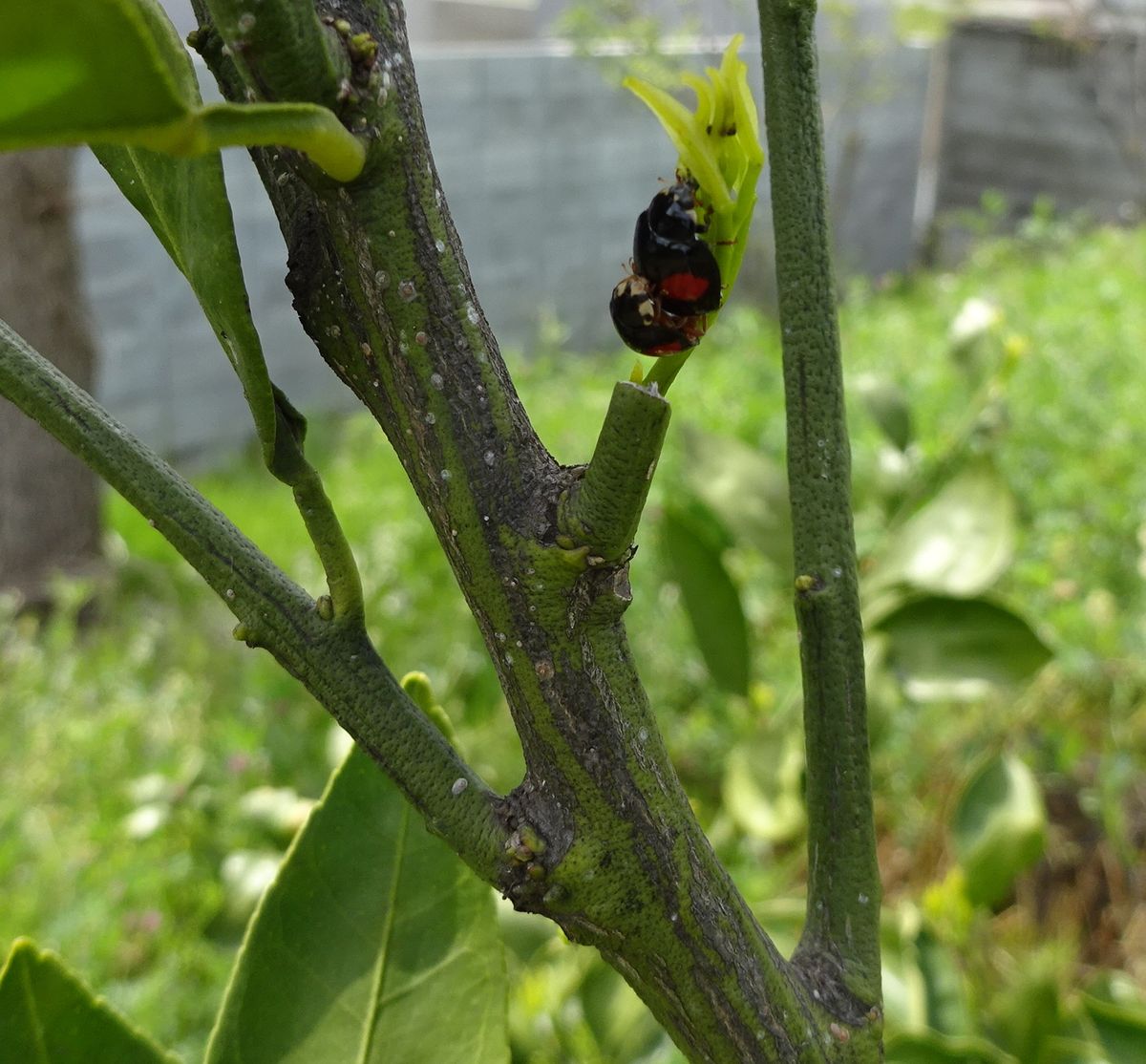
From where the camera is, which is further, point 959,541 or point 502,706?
point 502,706

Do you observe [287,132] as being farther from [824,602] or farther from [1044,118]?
[1044,118]

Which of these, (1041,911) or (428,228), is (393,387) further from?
(1041,911)

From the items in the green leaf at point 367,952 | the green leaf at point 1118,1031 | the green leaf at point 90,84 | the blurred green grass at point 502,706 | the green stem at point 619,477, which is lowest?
the blurred green grass at point 502,706

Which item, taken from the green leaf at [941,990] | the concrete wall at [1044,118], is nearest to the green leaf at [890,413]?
the green leaf at [941,990]

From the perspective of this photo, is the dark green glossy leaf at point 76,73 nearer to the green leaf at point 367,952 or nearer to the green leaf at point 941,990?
the green leaf at point 367,952

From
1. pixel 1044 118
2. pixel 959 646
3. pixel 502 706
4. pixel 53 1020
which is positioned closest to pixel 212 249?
pixel 53 1020

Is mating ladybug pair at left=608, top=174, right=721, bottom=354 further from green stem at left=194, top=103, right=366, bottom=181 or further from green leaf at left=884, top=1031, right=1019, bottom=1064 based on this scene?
green leaf at left=884, top=1031, right=1019, bottom=1064

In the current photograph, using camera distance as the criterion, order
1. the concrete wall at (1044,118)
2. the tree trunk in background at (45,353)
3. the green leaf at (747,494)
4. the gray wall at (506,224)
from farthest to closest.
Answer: the concrete wall at (1044,118) → the gray wall at (506,224) → the tree trunk in background at (45,353) → the green leaf at (747,494)
